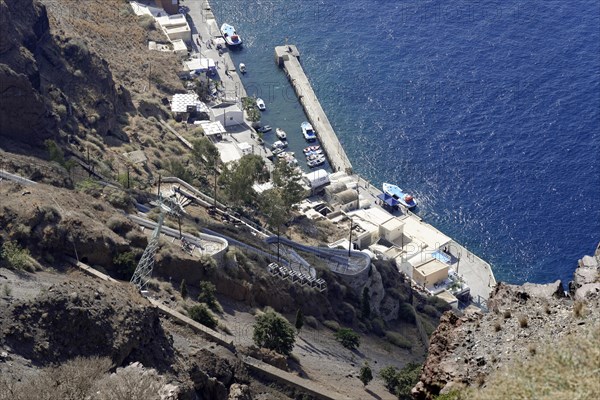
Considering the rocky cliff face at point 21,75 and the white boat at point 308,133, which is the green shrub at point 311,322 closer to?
the rocky cliff face at point 21,75

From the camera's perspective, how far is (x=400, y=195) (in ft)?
436

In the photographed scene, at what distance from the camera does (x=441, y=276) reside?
116812mm

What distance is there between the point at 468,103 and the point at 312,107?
82.7 feet

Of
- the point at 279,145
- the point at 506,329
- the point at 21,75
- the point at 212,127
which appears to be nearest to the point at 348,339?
the point at 21,75

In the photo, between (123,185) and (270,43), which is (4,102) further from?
(270,43)

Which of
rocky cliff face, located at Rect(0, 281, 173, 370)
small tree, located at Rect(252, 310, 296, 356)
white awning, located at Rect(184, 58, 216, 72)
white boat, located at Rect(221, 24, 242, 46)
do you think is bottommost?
rocky cliff face, located at Rect(0, 281, 173, 370)

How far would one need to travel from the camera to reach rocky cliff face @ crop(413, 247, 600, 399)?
39.9m

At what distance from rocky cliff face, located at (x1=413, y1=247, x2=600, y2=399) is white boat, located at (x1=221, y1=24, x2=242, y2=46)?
419 feet

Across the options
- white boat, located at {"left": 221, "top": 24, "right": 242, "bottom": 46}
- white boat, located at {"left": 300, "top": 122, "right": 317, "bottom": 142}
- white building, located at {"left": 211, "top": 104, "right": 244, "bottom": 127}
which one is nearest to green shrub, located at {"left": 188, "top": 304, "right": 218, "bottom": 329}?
white building, located at {"left": 211, "top": 104, "right": 244, "bottom": 127}

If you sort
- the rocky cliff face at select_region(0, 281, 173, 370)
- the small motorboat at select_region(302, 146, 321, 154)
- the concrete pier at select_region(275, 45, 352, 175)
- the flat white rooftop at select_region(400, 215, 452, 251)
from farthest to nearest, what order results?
the small motorboat at select_region(302, 146, 321, 154) → the concrete pier at select_region(275, 45, 352, 175) → the flat white rooftop at select_region(400, 215, 452, 251) → the rocky cliff face at select_region(0, 281, 173, 370)

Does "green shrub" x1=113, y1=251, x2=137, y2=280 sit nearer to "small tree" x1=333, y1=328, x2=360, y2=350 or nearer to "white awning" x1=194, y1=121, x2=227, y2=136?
"small tree" x1=333, y1=328, x2=360, y2=350

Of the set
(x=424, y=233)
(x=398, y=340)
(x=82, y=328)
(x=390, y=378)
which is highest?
(x=424, y=233)

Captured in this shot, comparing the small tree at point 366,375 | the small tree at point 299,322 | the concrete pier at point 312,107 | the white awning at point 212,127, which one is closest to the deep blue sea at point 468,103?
the concrete pier at point 312,107

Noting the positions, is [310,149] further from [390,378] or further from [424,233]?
[390,378]
